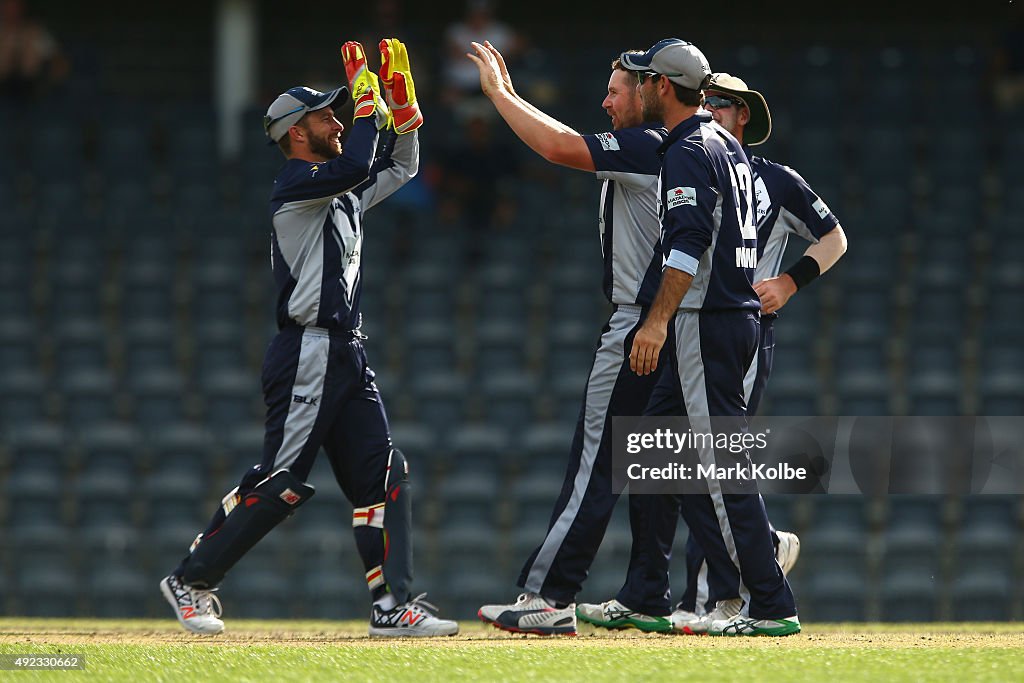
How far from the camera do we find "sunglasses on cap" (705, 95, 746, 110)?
5.58m

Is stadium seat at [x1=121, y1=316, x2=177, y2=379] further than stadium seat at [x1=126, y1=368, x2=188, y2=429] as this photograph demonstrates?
Yes

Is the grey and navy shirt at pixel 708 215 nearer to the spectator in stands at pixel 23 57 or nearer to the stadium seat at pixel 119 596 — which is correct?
the stadium seat at pixel 119 596

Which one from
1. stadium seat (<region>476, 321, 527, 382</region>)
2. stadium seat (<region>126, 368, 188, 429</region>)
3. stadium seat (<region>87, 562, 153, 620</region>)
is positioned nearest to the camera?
stadium seat (<region>87, 562, 153, 620</region>)

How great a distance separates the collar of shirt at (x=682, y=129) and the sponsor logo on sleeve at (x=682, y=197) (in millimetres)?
→ 201

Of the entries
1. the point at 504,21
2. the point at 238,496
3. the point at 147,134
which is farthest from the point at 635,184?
the point at 504,21

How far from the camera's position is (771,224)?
5.50 meters

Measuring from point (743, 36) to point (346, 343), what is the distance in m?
8.80

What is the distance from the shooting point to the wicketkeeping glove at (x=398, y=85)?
18.0 ft

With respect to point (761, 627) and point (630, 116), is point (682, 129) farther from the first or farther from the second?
point (761, 627)

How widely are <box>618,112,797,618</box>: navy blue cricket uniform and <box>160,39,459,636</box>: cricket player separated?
107cm

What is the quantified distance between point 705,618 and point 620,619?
0.31 m

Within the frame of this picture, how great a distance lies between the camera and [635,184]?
5082 mm

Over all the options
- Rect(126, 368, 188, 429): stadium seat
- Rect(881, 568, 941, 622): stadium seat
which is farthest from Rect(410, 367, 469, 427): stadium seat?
Rect(881, 568, 941, 622): stadium seat

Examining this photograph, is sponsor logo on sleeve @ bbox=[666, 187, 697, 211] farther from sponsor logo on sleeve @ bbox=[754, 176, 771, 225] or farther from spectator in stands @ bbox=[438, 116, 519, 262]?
spectator in stands @ bbox=[438, 116, 519, 262]
